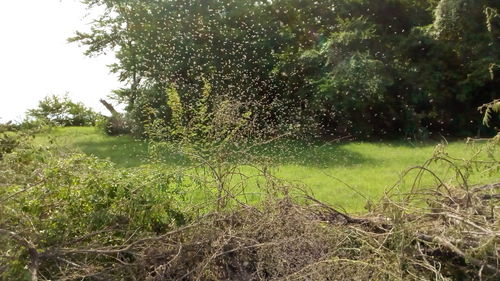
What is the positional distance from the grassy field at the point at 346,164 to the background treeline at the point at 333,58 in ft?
4.94

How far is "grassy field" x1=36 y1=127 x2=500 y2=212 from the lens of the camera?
290 inches

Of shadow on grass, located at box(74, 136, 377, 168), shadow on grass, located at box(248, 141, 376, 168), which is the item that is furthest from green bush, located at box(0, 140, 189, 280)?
shadow on grass, located at box(248, 141, 376, 168)

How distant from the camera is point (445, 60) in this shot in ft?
51.7

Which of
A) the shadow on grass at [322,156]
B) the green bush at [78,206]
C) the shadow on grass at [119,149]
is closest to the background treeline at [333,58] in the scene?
the shadow on grass at [119,149]

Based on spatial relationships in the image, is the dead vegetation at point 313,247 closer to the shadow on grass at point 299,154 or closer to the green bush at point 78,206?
the green bush at point 78,206

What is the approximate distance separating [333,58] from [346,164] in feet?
16.7

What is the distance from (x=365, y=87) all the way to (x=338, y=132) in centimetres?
156

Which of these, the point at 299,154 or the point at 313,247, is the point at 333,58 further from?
the point at 313,247

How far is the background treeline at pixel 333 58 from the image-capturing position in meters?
14.8

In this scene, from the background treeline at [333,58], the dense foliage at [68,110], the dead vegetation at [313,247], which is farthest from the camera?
the dense foliage at [68,110]

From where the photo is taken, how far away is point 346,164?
10.7 meters

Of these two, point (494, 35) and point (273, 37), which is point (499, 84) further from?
point (273, 37)

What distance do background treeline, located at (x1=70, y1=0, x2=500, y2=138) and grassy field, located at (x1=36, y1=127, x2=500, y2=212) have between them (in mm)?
1506

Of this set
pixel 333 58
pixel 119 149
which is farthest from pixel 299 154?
pixel 119 149
